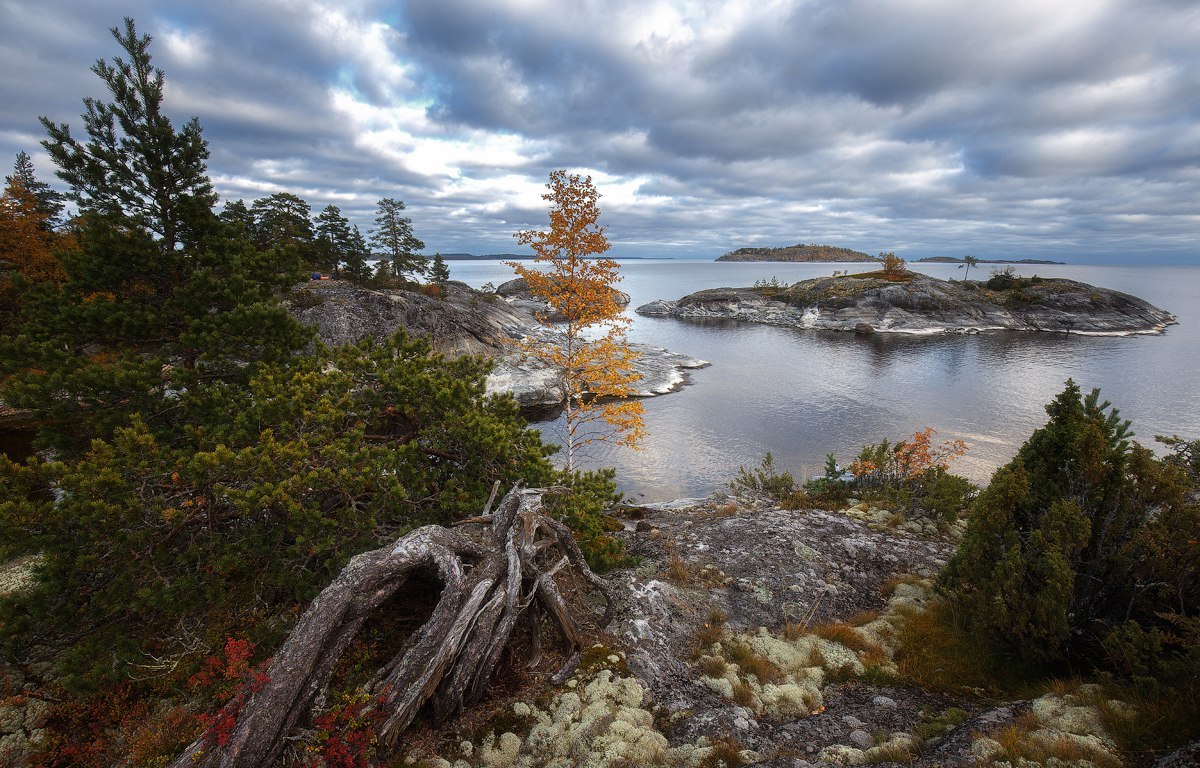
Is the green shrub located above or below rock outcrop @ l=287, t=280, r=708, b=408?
below

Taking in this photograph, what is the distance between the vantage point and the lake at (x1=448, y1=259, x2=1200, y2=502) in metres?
26.1

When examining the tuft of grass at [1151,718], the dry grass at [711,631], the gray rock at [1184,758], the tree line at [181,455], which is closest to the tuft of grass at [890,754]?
the tuft of grass at [1151,718]

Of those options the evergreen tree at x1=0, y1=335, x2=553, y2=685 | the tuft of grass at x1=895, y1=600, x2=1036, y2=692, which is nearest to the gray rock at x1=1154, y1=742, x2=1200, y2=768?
the tuft of grass at x1=895, y1=600, x2=1036, y2=692

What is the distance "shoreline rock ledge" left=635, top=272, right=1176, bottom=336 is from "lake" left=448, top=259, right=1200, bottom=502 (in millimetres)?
7858

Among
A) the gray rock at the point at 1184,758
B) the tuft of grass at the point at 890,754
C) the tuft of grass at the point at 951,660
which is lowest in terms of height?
the tuft of grass at the point at 951,660

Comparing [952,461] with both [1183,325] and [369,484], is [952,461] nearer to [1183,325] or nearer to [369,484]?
[369,484]

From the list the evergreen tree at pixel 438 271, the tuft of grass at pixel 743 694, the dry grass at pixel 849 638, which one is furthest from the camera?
the evergreen tree at pixel 438 271

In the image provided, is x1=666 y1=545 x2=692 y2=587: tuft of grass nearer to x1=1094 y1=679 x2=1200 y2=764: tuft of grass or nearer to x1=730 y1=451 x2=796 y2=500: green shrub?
x1=1094 y1=679 x2=1200 y2=764: tuft of grass

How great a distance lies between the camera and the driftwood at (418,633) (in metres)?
5.04

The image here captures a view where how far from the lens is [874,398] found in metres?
37.1

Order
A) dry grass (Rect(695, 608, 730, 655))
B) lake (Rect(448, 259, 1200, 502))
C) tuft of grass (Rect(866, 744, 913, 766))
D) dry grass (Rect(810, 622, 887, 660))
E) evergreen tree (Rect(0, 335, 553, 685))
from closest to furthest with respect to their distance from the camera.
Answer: tuft of grass (Rect(866, 744, 913, 766)) < evergreen tree (Rect(0, 335, 553, 685)) < dry grass (Rect(810, 622, 887, 660)) < dry grass (Rect(695, 608, 730, 655)) < lake (Rect(448, 259, 1200, 502))

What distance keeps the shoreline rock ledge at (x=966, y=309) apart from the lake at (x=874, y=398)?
7.86 metres

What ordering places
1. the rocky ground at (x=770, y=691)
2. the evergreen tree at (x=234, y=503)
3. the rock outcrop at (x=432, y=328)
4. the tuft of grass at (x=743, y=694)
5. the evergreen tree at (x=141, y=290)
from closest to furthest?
the rocky ground at (x=770, y=691), the evergreen tree at (x=234, y=503), the tuft of grass at (x=743, y=694), the evergreen tree at (x=141, y=290), the rock outcrop at (x=432, y=328)

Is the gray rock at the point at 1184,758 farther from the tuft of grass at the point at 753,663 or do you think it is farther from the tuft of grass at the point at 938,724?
the tuft of grass at the point at 753,663
